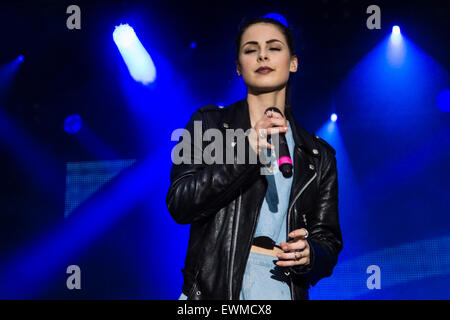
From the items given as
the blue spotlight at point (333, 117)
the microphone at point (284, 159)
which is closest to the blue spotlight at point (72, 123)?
the blue spotlight at point (333, 117)

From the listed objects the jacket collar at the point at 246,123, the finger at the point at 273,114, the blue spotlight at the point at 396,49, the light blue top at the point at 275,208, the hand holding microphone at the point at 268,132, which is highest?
the blue spotlight at the point at 396,49

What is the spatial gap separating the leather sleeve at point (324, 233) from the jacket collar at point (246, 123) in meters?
0.09

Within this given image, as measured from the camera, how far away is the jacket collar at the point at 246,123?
160cm

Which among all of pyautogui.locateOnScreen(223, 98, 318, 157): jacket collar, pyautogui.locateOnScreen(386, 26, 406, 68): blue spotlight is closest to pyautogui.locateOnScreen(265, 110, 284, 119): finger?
pyautogui.locateOnScreen(223, 98, 318, 157): jacket collar

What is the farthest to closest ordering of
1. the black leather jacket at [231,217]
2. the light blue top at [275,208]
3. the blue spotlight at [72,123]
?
1. the blue spotlight at [72,123]
2. the light blue top at [275,208]
3. the black leather jacket at [231,217]

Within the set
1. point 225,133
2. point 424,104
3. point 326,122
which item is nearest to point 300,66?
point 326,122

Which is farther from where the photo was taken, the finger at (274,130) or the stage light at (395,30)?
the stage light at (395,30)

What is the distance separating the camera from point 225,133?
154cm

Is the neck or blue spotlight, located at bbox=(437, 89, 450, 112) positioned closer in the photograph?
the neck

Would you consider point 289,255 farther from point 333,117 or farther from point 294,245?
point 333,117

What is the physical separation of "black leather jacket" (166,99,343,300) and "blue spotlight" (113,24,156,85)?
A: 380cm

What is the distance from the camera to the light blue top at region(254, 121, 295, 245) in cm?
144

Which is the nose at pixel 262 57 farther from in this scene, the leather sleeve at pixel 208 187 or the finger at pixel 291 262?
the finger at pixel 291 262
